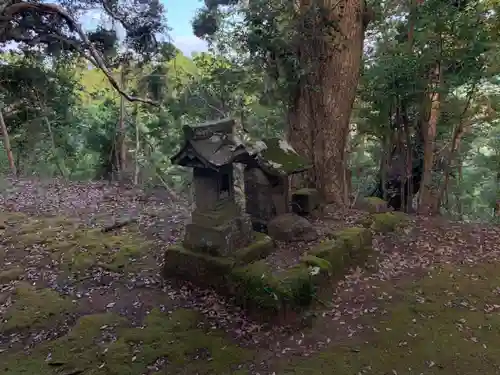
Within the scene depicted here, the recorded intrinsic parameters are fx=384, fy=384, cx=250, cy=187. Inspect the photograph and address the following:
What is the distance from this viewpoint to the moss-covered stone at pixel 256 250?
4727 millimetres

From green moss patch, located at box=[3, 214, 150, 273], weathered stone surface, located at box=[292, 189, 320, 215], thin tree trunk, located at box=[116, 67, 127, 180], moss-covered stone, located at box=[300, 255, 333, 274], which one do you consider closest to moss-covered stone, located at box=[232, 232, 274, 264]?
moss-covered stone, located at box=[300, 255, 333, 274]

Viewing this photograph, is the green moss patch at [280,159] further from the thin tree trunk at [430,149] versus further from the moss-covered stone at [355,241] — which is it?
the thin tree trunk at [430,149]

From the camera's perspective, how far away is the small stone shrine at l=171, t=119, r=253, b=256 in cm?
454

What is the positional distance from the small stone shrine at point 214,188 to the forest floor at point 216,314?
0.66m

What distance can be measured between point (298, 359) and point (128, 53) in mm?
9363

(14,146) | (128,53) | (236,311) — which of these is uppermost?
(128,53)

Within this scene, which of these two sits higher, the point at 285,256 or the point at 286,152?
the point at 286,152

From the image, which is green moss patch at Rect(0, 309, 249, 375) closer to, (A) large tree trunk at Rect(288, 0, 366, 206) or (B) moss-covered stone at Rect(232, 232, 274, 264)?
(B) moss-covered stone at Rect(232, 232, 274, 264)

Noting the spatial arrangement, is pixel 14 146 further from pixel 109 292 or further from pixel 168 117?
pixel 109 292

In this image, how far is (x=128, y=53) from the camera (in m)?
10.5

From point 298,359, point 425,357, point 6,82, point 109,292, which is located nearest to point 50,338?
point 109,292

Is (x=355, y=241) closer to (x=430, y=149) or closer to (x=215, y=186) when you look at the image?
(x=215, y=186)

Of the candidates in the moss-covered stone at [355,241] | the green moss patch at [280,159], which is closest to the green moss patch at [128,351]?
the moss-covered stone at [355,241]

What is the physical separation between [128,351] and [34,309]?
1.56 m
